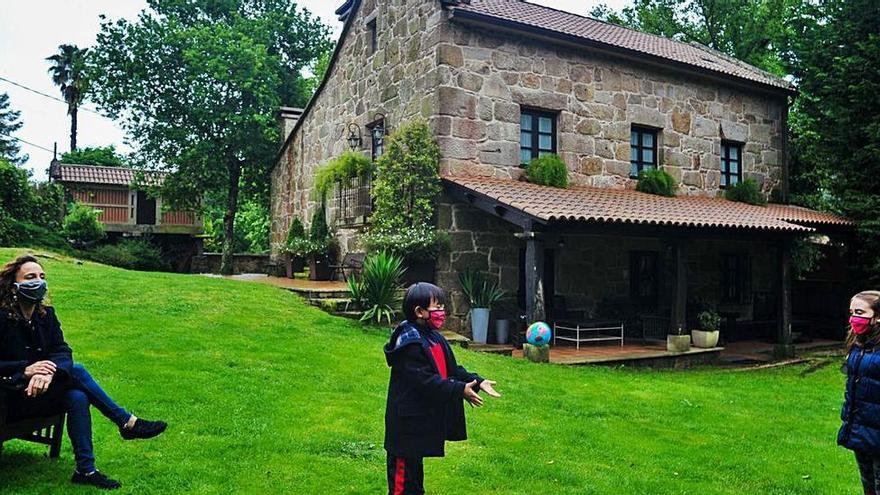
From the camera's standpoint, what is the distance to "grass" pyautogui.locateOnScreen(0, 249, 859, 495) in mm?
4504

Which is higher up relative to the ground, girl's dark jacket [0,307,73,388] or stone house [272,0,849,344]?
stone house [272,0,849,344]

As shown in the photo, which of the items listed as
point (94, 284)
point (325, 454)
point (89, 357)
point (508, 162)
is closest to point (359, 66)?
point (508, 162)

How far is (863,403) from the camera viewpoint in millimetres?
3758

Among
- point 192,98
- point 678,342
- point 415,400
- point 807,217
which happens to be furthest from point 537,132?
point 192,98

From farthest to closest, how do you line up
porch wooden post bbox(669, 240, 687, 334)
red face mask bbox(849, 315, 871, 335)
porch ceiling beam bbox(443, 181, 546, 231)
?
porch wooden post bbox(669, 240, 687, 334)
porch ceiling beam bbox(443, 181, 546, 231)
red face mask bbox(849, 315, 871, 335)

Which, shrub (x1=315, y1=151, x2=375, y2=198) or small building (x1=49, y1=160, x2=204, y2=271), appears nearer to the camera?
shrub (x1=315, y1=151, x2=375, y2=198)

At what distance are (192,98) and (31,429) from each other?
740 inches

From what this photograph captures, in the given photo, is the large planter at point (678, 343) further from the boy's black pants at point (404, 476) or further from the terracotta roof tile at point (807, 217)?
the boy's black pants at point (404, 476)

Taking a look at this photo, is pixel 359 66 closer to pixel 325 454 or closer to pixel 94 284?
pixel 94 284

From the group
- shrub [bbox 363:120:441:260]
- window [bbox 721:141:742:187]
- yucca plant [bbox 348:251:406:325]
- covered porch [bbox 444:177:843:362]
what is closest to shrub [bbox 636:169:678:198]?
covered porch [bbox 444:177:843:362]

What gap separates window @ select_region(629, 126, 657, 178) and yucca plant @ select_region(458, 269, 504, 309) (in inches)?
184

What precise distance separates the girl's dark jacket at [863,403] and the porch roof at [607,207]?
606 centimetres

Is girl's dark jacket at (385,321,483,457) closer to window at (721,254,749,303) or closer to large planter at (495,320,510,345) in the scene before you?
large planter at (495,320,510,345)

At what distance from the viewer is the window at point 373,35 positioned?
1463cm
